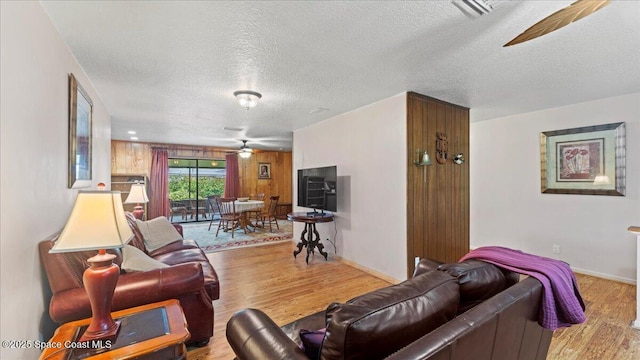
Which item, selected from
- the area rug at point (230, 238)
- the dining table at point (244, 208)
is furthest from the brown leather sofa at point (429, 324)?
the dining table at point (244, 208)

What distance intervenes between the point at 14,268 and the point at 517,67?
3.84 metres

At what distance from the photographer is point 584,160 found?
3.68m

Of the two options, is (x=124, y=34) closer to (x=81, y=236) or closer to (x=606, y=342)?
(x=81, y=236)

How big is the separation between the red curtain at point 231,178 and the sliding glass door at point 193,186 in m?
0.25

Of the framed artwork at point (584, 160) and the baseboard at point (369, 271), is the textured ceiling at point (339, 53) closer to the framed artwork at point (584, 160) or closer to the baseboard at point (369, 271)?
the framed artwork at point (584, 160)

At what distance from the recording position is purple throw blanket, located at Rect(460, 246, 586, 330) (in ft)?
4.33

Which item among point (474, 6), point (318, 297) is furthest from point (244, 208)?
point (474, 6)

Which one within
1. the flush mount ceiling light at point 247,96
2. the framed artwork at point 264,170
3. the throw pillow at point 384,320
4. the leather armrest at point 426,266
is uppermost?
the flush mount ceiling light at point 247,96

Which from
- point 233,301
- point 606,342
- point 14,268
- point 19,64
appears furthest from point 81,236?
point 606,342

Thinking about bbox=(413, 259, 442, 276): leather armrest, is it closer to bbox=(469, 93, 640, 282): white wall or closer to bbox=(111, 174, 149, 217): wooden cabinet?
bbox=(469, 93, 640, 282): white wall

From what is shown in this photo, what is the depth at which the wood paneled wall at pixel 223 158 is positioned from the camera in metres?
7.12

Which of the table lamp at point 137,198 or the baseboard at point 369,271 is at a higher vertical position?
the table lamp at point 137,198

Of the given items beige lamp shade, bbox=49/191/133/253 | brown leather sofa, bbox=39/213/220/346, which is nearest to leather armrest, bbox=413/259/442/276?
brown leather sofa, bbox=39/213/220/346

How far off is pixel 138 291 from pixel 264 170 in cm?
742
